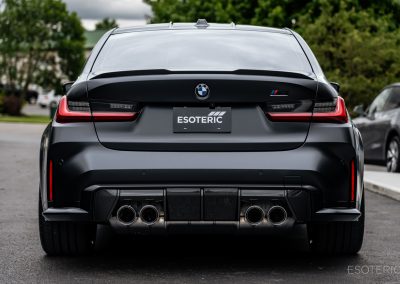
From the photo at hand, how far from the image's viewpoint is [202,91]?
18.3 ft

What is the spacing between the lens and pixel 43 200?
19.0ft

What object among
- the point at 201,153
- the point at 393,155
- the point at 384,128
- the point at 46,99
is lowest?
the point at 46,99

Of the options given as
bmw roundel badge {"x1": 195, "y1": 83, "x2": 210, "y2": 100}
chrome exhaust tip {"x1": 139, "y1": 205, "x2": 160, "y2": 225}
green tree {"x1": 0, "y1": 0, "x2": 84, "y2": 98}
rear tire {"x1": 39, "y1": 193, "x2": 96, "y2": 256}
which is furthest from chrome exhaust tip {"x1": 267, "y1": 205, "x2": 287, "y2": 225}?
green tree {"x1": 0, "y1": 0, "x2": 84, "y2": 98}

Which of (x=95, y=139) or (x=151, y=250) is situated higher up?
(x=95, y=139)

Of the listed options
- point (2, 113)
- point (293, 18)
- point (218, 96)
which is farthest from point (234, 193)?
point (2, 113)

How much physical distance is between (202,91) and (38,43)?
6557 cm

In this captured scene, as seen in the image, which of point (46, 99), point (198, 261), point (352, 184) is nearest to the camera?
point (352, 184)

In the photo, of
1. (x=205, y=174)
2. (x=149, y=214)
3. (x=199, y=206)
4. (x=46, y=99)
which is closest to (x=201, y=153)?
(x=205, y=174)

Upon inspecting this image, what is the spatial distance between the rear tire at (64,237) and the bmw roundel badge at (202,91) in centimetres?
124

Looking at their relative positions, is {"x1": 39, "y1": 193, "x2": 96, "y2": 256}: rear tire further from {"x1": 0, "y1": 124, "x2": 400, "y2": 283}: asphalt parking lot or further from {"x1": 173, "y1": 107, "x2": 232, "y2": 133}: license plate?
{"x1": 173, "y1": 107, "x2": 232, "y2": 133}: license plate

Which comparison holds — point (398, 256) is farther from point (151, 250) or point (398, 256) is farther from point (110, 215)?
point (110, 215)

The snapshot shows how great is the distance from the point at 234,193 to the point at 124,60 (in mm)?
1207

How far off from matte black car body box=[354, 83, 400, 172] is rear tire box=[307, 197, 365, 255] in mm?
8595

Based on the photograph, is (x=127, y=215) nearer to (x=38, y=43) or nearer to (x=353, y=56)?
(x=353, y=56)
